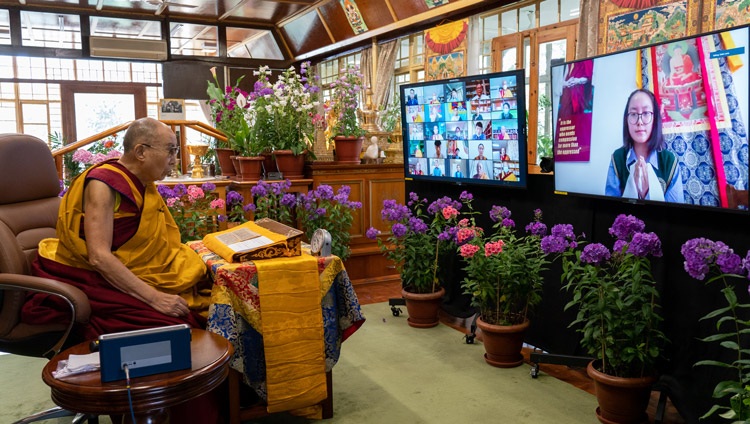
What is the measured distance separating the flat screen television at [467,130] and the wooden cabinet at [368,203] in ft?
2.32

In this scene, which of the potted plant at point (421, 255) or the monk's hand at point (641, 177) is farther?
the potted plant at point (421, 255)

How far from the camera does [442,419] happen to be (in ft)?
8.15

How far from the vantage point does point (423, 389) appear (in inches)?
111

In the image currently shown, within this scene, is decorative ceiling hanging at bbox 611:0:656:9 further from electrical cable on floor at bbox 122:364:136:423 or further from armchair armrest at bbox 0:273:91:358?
electrical cable on floor at bbox 122:364:136:423

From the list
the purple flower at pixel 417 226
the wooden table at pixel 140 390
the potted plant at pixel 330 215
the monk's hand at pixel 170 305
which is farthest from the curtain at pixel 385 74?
the wooden table at pixel 140 390

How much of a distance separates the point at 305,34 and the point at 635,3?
635cm

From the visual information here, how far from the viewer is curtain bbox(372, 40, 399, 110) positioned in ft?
27.2

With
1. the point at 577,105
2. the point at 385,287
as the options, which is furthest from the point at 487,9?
the point at 577,105

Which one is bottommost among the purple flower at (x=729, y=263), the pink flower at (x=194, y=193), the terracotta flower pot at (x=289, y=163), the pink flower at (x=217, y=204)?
the purple flower at (x=729, y=263)

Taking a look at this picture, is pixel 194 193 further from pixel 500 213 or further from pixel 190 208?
pixel 500 213

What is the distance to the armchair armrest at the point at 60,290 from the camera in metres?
2.00

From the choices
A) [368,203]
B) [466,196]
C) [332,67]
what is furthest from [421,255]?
[332,67]

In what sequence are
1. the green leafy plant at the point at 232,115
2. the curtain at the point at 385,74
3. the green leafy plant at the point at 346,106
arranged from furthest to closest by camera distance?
the curtain at the point at 385,74 < the green leafy plant at the point at 346,106 < the green leafy plant at the point at 232,115

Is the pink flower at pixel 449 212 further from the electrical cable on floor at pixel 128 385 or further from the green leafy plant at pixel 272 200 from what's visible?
the electrical cable on floor at pixel 128 385
